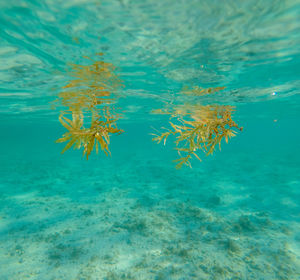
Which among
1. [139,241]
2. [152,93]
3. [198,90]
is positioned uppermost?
[198,90]

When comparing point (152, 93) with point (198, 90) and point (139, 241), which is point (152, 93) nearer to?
point (198, 90)

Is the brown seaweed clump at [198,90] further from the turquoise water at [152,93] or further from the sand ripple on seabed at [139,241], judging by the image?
the sand ripple on seabed at [139,241]

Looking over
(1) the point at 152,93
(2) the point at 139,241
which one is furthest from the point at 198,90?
(2) the point at 139,241

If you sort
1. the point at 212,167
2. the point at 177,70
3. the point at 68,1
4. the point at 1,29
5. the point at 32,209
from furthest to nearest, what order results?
the point at 212,167
the point at 32,209
the point at 177,70
the point at 1,29
the point at 68,1

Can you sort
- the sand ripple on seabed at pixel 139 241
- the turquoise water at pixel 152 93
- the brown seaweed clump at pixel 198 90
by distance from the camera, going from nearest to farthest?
the turquoise water at pixel 152 93, the sand ripple on seabed at pixel 139 241, the brown seaweed clump at pixel 198 90

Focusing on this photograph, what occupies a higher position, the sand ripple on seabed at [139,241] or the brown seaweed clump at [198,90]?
the brown seaweed clump at [198,90]

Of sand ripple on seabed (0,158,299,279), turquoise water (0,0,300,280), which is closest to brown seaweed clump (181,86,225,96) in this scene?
turquoise water (0,0,300,280)

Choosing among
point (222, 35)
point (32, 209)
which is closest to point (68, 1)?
point (222, 35)

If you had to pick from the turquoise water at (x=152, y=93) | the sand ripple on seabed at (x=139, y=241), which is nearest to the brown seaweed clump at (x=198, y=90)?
the turquoise water at (x=152, y=93)

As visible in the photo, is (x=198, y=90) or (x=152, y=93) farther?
(x=152, y=93)

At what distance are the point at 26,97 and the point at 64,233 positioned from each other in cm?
1439

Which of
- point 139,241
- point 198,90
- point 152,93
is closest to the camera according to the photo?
point 139,241

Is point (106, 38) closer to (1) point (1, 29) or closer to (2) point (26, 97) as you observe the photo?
(1) point (1, 29)

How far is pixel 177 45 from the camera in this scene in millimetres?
8594
